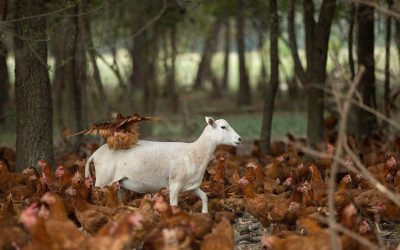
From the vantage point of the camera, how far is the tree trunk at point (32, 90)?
12602mm

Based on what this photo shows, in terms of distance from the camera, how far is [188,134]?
74.6 feet

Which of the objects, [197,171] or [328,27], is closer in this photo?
[197,171]

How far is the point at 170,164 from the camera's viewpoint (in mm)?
10320

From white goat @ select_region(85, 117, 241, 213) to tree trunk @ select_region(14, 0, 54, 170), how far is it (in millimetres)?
2638

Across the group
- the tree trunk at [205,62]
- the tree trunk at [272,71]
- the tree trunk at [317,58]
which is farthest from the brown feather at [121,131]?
the tree trunk at [205,62]

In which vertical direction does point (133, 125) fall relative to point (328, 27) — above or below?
below

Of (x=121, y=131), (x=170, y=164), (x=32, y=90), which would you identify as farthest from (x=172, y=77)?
(x=170, y=164)

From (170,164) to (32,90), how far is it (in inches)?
136

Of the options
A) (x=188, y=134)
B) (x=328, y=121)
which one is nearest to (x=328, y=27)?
(x=328, y=121)

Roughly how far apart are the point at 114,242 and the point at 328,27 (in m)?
9.40

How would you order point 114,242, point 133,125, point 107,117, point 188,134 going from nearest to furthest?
point 114,242 → point 133,125 → point 107,117 → point 188,134

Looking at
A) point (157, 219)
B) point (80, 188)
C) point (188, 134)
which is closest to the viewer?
point (157, 219)

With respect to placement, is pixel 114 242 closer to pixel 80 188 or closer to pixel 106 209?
pixel 106 209

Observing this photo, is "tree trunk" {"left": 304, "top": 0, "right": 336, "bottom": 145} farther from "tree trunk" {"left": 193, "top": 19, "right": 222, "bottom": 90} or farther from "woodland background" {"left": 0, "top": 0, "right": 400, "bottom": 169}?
"tree trunk" {"left": 193, "top": 19, "right": 222, "bottom": 90}
